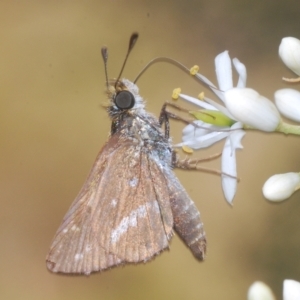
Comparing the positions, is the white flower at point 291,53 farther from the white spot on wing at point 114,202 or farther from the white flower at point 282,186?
the white spot on wing at point 114,202

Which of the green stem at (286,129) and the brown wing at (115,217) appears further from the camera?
the brown wing at (115,217)

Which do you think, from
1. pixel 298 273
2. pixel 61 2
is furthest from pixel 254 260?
pixel 61 2

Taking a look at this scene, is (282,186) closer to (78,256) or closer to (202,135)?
(202,135)

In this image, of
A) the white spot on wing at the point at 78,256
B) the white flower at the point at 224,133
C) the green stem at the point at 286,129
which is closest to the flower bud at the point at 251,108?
the green stem at the point at 286,129

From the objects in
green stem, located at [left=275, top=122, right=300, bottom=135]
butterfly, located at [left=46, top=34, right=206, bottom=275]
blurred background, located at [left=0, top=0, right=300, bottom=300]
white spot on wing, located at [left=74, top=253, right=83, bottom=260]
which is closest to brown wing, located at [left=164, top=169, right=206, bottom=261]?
butterfly, located at [left=46, top=34, right=206, bottom=275]

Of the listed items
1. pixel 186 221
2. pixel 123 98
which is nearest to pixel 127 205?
pixel 186 221
